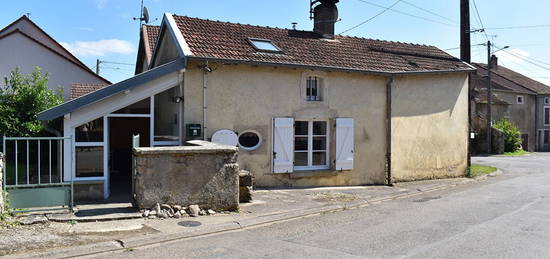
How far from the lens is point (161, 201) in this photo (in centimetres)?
845

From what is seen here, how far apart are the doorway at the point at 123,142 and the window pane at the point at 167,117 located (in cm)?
104

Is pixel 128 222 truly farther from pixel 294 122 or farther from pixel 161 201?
pixel 294 122

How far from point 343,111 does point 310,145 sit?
151 centimetres

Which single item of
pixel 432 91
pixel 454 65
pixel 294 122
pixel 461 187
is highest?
pixel 454 65

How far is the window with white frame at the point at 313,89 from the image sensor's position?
12970mm

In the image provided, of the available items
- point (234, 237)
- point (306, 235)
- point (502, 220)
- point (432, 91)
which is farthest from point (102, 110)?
point (432, 91)

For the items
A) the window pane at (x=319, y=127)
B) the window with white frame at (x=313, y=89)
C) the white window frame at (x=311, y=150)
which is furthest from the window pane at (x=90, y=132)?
the window pane at (x=319, y=127)

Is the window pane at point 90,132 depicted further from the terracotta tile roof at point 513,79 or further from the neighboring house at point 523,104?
the terracotta tile roof at point 513,79

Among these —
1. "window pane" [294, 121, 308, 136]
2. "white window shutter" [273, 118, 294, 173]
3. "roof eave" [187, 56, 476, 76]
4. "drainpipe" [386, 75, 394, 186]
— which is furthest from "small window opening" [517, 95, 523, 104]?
"white window shutter" [273, 118, 294, 173]

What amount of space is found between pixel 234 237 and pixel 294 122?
5910mm

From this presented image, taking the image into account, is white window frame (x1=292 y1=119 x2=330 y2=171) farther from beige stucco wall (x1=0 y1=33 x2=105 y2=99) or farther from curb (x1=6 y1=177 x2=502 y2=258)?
beige stucco wall (x1=0 y1=33 x2=105 y2=99)

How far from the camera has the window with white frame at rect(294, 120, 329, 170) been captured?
12.9m

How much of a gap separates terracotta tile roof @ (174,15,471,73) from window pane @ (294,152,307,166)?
2659 millimetres

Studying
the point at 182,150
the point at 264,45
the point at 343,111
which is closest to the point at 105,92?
the point at 182,150
